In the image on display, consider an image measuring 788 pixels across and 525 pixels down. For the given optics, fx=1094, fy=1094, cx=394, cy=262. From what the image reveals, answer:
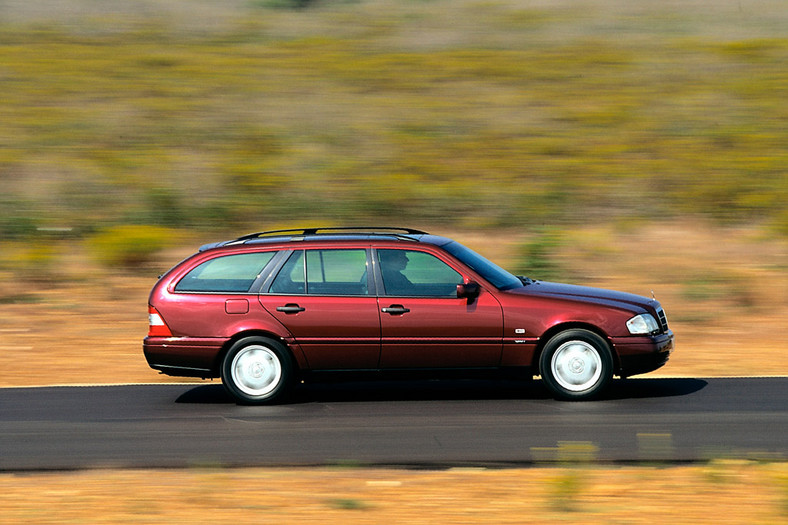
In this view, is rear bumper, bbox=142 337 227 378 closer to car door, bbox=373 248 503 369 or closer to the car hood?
car door, bbox=373 248 503 369

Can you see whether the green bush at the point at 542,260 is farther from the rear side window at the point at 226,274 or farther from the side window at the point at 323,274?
the rear side window at the point at 226,274

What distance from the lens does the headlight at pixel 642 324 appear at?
9656mm

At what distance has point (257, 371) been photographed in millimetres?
9906

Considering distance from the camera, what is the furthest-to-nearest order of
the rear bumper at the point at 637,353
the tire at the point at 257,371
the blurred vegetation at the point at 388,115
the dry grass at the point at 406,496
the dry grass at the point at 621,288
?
the blurred vegetation at the point at 388,115 < the dry grass at the point at 621,288 < the tire at the point at 257,371 < the rear bumper at the point at 637,353 < the dry grass at the point at 406,496

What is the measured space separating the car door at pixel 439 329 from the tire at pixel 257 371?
904mm

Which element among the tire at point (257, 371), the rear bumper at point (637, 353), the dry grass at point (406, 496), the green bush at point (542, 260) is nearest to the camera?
the dry grass at point (406, 496)

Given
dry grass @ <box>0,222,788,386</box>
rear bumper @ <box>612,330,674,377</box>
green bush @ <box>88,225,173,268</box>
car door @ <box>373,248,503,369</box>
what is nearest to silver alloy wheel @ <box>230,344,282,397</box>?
car door @ <box>373,248,503,369</box>

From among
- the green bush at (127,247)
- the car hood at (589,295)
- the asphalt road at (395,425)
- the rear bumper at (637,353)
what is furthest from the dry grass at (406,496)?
the green bush at (127,247)

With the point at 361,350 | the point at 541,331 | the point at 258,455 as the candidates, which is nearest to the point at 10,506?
the point at 258,455

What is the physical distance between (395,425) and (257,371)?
1.57m

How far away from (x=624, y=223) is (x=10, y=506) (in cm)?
1517

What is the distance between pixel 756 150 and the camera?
83.9ft

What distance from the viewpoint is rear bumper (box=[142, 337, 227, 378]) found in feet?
32.3

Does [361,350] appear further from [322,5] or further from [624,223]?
[322,5]
